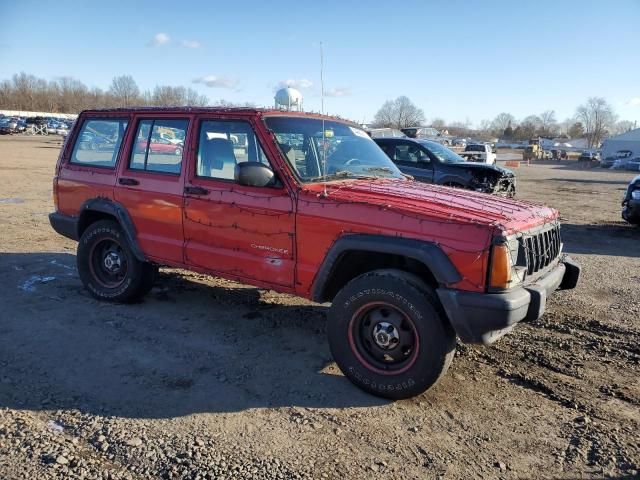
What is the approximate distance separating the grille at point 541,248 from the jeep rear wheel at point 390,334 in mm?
731

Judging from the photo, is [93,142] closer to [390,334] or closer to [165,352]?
[165,352]

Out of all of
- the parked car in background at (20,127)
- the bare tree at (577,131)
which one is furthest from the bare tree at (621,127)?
the parked car in background at (20,127)

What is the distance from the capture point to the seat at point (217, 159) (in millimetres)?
4520

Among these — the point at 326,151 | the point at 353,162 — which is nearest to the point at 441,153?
the point at 353,162

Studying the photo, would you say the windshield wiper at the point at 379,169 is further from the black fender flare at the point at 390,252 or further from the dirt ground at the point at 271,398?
the dirt ground at the point at 271,398

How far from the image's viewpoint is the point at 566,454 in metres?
3.05

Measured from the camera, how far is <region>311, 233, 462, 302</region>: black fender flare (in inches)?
131

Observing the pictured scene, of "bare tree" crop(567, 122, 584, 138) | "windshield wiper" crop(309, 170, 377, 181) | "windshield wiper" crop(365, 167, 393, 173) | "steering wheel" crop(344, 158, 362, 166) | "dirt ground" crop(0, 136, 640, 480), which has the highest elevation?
"bare tree" crop(567, 122, 584, 138)

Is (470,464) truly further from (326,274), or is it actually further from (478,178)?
(478,178)

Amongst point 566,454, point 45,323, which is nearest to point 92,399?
point 45,323

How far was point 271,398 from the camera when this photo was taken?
363 cm

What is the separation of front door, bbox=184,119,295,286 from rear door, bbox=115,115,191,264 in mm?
152

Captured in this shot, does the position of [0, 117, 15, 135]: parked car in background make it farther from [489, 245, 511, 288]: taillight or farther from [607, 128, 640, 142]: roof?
[607, 128, 640, 142]: roof

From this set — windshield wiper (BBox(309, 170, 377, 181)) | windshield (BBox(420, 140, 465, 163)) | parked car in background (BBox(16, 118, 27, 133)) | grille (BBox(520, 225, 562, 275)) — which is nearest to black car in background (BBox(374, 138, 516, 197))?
windshield (BBox(420, 140, 465, 163))
